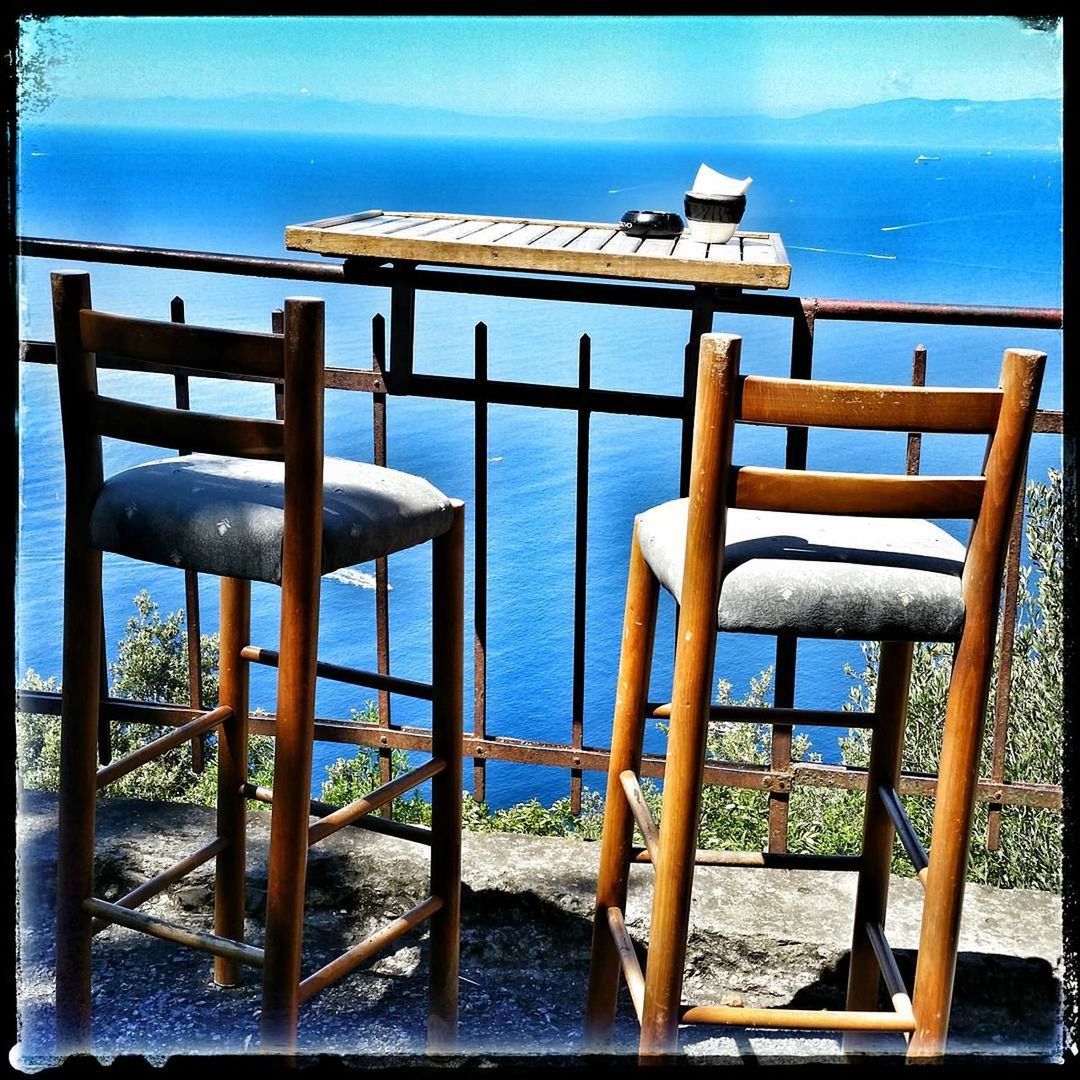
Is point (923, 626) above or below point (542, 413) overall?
above

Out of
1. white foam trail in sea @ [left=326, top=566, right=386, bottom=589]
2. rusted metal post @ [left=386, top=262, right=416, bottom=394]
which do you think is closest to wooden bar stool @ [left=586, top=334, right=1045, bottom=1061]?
rusted metal post @ [left=386, top=262, right=416, bottom=394]

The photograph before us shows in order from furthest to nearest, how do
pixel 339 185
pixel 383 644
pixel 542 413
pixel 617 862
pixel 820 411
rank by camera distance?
pixel 339 185 → pixel 542 413 → pixel 383 644 → pixel 617 862 → pixel 820 411

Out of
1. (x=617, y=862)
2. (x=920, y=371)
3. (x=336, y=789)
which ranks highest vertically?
(x=920, y=371)

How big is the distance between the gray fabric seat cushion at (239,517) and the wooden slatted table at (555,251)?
1.58ft

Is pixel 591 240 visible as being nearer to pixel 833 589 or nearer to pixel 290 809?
pixel 833 589

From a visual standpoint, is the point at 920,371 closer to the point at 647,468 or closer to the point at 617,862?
the point at 617,862

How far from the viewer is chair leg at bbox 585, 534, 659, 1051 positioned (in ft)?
6.20

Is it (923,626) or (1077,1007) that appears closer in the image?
(923,626)

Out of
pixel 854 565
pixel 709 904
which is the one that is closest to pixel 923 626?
pixel 854 565

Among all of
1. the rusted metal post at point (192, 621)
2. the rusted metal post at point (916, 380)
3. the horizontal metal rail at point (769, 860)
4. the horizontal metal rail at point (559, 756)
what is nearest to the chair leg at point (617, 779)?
the horizontal metal rail at point (769, 860)

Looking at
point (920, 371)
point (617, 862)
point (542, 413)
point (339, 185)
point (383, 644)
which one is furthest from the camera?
point (339, 185)

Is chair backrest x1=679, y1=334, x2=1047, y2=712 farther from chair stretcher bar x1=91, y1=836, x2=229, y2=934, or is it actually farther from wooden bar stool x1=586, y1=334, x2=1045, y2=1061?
chair stretcher bar x1=91, y1=836, x2=229, y2=934

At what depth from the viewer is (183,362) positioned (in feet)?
5.23

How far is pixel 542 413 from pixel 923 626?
25.5 meters
